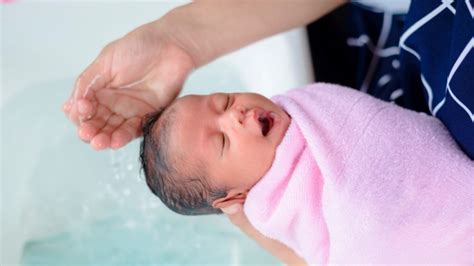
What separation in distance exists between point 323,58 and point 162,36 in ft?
1.52

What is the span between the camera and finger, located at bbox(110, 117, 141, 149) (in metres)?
0.88

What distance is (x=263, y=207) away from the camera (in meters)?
0.86

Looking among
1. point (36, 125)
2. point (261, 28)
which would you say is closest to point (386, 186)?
point (261, 28)

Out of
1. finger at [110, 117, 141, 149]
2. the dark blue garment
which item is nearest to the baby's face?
finger at [110, 117, 141, 149]

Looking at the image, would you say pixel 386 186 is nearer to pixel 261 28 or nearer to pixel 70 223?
pixel 261 28

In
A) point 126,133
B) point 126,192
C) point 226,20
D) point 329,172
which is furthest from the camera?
point 126,192

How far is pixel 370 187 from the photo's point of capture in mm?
800

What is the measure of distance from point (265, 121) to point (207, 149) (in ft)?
0.32

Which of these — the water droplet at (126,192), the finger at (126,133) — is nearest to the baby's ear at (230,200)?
the finger at (126,133)

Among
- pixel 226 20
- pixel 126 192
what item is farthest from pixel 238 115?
pixel 126 192

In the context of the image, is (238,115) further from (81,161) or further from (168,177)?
(81,161)

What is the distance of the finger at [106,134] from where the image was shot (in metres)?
0.86

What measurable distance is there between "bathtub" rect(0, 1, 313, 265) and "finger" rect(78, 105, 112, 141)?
36 centimetres

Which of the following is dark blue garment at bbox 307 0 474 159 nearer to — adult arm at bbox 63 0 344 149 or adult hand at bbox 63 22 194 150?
adult arm at bbox 63 0 344 149
